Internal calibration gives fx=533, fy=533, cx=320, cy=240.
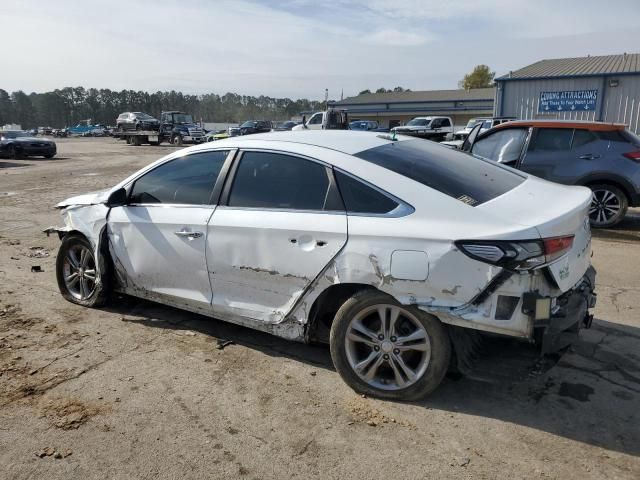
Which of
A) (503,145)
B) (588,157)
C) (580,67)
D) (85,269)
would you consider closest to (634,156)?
(588,157)

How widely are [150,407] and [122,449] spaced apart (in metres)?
0.42

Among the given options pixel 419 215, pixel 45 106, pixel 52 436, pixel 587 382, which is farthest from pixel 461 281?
pixel 45 106

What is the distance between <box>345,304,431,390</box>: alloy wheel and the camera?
3197 millimetres

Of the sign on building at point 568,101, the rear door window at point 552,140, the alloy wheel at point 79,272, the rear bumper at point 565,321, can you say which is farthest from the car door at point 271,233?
the sign on building at point 568,101

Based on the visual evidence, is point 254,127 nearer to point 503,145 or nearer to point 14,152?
point 14,152

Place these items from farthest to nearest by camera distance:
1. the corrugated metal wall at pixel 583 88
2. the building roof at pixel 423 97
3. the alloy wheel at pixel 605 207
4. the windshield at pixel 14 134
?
1. the building roof at pixel 423 97
2. the windshield at pixel 14 134
3. the corrugated metal wall at pixel 583 88
4. the alloy wheel at pixel 605 207

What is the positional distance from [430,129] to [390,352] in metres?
28.3

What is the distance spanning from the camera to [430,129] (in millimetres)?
30078

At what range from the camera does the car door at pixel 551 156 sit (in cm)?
836

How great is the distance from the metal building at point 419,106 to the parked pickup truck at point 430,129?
2548cm

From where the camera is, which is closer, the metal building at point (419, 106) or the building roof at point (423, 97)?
the metal building at point (419, 106)

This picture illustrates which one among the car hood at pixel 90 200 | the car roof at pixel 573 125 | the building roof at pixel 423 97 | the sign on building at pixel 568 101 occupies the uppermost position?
the building roof at pixel 423 97

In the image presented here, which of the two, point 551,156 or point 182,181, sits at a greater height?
point 551,156

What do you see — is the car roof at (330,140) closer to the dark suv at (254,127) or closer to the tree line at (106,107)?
the dark suv at (254,127)
